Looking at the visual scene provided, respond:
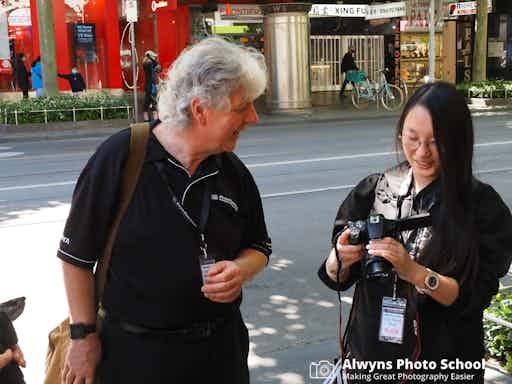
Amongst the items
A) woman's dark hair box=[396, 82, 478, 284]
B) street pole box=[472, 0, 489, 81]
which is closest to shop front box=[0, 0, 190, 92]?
street pole box=[472, 0, 489, 81]

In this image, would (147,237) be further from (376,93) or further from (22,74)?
(22,74)

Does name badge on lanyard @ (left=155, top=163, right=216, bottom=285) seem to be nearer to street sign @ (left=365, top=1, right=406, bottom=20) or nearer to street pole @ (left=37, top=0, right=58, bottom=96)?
street pole @ (left=37, top=0, right=58, bottom=96)

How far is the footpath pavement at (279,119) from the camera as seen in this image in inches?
690

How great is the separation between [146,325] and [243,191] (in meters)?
0.60

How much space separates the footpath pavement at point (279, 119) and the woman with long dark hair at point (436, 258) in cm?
1575

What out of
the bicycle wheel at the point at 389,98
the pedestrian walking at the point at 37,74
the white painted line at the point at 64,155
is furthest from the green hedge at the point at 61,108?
the bicycle wheel at the point at 389,98

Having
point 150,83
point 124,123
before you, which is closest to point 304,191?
point 124,123

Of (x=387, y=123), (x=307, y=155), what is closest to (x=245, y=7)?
(x=387, y=123)

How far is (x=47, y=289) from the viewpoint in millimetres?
5945

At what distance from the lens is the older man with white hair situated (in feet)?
7.82

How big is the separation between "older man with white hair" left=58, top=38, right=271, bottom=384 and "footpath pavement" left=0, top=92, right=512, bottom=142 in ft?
50.5

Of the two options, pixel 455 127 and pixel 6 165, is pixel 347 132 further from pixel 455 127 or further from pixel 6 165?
pixel 455 127

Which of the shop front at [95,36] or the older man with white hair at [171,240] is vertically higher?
the shop front at [95,36]

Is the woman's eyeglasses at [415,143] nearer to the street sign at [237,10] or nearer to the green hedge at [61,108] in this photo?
the green hedge at [61,108]
